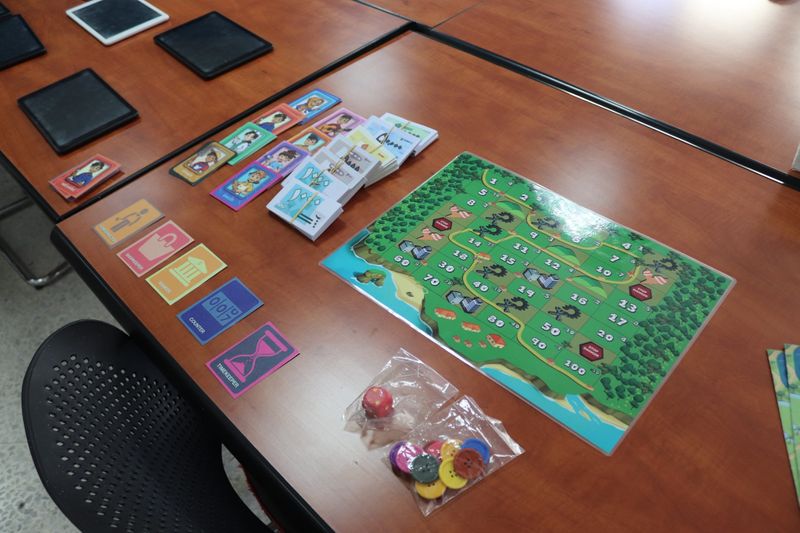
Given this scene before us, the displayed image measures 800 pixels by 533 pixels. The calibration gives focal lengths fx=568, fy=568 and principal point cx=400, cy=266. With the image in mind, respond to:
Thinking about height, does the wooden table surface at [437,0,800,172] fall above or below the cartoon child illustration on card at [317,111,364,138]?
above

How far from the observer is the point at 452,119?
4.21 ft

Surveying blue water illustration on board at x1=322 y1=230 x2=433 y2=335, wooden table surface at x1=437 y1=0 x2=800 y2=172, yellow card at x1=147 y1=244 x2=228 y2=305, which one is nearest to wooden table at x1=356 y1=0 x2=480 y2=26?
wooden table surface at x1=437 y1=0 x2=800 y2=172

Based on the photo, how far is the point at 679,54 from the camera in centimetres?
141

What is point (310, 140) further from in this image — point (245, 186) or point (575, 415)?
point (575, 415)

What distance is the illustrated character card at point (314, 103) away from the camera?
1312 mm

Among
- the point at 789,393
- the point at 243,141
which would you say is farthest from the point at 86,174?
the point at 789,393

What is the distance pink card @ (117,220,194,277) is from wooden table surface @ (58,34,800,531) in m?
0.03

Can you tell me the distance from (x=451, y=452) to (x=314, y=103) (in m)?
0.89

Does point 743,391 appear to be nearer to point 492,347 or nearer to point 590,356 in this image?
point 590,356

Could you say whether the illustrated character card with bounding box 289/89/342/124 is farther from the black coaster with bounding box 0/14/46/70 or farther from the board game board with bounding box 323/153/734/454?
the black coaster with bounding box 0/14/46/70

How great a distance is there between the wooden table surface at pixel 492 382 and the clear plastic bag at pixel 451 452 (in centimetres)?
2

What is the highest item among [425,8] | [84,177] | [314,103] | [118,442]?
[425,8]

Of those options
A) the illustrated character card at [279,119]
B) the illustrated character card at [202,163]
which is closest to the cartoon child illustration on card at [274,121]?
the illustrated character card at [279,119]

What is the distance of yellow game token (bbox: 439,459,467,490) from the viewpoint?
2.45ft
